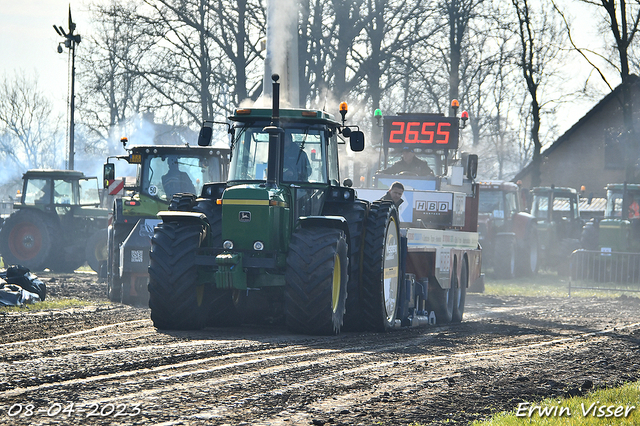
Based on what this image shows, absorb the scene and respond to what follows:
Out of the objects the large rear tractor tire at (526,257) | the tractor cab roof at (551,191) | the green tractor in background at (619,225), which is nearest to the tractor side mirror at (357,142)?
the green tractor in background at (619,225)

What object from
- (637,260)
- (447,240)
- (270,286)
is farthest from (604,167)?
(270,286)

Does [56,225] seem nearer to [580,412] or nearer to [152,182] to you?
[152,182]

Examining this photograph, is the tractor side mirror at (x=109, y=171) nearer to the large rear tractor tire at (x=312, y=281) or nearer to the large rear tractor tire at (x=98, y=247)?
the large rear tractor tire at (x=98, y=247)

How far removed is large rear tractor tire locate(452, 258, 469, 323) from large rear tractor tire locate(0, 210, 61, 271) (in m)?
11.7

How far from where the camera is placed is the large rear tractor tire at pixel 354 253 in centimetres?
1063

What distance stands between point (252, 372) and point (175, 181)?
934 centimetres

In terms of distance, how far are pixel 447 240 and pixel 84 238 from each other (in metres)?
12.9

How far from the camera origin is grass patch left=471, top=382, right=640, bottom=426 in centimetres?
589

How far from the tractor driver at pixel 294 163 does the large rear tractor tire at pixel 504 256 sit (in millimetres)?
15051

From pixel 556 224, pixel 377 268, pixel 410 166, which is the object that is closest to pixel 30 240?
pixel 410 166

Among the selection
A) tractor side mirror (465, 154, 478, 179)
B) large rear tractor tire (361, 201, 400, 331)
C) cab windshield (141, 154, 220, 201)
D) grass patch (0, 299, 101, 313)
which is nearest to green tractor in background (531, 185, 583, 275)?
tractor side mirror (465, 154, 478, 179)

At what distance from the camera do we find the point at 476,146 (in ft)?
188

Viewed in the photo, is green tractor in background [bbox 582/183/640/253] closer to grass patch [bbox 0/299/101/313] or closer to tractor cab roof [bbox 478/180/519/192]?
tractor cab roof [bbox 478/180/519/192]

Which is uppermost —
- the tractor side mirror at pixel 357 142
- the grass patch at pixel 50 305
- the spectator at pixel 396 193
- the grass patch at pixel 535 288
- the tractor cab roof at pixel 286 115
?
the tractor cab roof at pixel 286 115
